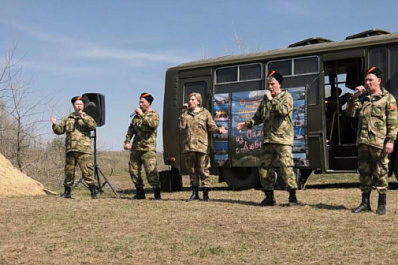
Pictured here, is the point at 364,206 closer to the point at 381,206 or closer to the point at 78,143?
the point at 381,206

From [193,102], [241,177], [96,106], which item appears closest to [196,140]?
[193,102]

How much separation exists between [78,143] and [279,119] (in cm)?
405

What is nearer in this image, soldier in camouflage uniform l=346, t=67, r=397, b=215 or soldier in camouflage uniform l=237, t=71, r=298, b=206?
soldier in camouflage uniform l=346, t=67, r=397, b=215

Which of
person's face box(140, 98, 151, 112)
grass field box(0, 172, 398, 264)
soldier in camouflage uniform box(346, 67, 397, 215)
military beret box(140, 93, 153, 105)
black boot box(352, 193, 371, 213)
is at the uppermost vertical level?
military beret box(140, 93, 153, 105)

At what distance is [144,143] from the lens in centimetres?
1005

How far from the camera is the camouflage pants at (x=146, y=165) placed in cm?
1004

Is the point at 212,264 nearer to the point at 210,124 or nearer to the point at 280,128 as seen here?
the point at 280,128

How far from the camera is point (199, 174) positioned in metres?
9.59

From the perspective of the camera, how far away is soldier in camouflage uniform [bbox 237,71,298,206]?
8336 mm

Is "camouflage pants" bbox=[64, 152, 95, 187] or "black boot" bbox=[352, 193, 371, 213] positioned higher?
"camouflage pants" bbox=[64, 152, 95, 187]

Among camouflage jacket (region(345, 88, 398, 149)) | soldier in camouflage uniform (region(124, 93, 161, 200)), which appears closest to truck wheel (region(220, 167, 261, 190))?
soldier in camouflage uniform (region(124, 93, 161, 200))

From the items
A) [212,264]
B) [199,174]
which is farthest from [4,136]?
[212,264]

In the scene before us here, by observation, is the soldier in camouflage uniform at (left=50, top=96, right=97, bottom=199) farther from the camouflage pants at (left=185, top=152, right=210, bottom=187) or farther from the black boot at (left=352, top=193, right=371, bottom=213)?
the black boot at (left=352, top=193, right=371, bottom=213)

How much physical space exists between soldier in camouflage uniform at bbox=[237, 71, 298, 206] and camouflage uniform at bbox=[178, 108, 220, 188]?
1065 millimetres
